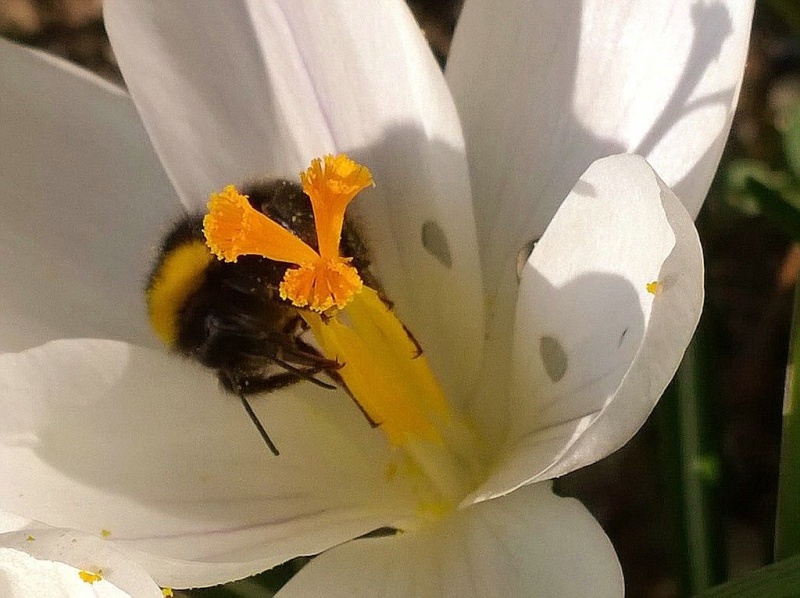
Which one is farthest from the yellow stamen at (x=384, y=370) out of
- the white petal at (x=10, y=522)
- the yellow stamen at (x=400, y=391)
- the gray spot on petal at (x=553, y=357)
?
the white petal at (x=10, y=522)

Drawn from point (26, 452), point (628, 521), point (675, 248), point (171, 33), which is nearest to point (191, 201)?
point (171, 33)

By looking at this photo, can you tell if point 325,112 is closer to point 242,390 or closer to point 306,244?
point 306,244

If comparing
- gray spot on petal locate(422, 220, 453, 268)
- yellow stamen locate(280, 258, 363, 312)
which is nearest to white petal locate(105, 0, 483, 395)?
gray spot on petal locate(422, 220, 453, 268)

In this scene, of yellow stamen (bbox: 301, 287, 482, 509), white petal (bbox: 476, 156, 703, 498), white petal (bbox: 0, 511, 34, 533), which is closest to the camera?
white petal (bbox: 476, 156, 703, 498)

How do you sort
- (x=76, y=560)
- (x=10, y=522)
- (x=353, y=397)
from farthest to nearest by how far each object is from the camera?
(x=353, y=397) → (x=10, y=522) → (x=76, y=560)

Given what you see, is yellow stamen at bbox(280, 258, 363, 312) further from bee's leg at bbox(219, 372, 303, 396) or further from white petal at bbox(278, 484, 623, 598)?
white petal at bbox(278, 484, 623, 598)

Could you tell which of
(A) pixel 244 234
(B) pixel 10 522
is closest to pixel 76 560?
(B) pixel 10 522
